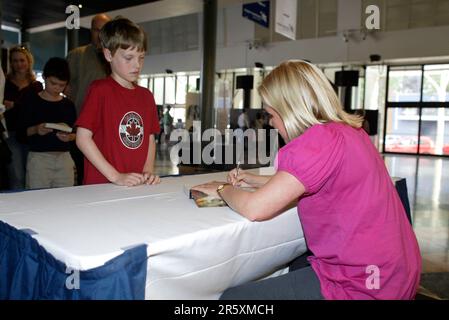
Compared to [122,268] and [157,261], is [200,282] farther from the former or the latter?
[122,268]

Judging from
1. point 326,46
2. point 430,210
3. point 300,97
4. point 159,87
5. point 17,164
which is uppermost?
point 326,46

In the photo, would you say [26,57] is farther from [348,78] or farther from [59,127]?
[348,78]

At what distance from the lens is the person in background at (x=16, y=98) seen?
333 centimetres

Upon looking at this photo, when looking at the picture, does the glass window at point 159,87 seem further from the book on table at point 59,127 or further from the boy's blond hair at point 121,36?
the boy's blond hair at point 121,36

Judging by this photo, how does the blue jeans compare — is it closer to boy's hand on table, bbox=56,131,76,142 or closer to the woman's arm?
boy's hand on table, bbox=56,131,76,142

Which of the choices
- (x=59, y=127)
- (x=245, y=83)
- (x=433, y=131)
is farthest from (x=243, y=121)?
(x=59, y=127)

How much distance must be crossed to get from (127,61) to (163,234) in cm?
105

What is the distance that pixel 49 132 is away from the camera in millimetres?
2902

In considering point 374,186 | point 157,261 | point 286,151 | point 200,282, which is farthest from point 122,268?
point 374,186

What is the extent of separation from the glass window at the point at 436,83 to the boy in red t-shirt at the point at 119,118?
47.9 feet

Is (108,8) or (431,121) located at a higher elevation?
(108,8)

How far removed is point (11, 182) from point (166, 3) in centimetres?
826

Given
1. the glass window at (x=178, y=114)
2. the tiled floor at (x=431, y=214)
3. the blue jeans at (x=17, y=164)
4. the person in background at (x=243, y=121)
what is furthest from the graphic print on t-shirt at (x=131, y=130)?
the glass window at (x=178, y=114)
